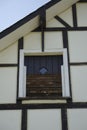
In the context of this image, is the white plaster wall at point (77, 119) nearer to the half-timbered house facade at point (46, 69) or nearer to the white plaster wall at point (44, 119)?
the half-timbered house facade at point (46, 69)

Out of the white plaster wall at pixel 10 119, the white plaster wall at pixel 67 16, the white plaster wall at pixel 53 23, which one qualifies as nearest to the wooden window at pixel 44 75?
the white plaster wall at pixel 10 119

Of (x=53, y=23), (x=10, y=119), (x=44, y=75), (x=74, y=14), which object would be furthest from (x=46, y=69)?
(x=74, y=14)

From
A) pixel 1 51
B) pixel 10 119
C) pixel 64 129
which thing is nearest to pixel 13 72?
pixel 1 51

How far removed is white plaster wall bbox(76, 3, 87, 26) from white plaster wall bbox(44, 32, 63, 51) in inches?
23.6

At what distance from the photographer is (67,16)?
7.92 m

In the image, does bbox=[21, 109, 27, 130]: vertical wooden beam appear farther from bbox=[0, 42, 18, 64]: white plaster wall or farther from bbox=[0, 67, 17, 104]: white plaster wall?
bbox=[0, 42, 18, 64]: white plaster wall

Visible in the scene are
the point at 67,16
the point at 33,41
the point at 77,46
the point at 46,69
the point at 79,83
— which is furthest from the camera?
the point at 67,16

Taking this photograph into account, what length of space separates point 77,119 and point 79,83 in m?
0.80

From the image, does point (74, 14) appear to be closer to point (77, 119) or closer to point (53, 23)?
point (53, 23)

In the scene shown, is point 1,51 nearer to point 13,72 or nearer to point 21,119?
point 13,72

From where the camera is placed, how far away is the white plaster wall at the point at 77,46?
7270 mm

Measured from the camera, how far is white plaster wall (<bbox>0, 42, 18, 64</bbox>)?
724 cm

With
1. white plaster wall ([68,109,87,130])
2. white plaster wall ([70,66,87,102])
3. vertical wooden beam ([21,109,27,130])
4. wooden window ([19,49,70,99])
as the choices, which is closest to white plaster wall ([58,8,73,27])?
wooden window ([19,49,70,99])

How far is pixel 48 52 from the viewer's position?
7414 millimetres
